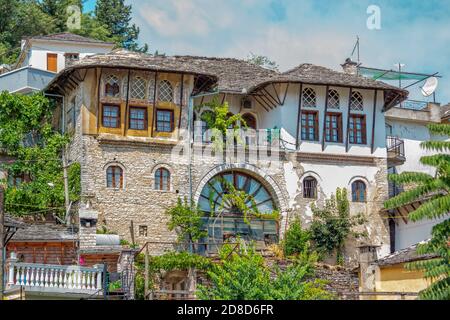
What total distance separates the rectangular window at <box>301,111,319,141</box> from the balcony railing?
13.7 ft

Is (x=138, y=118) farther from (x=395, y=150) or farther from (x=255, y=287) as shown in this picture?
(x=255, y=287)

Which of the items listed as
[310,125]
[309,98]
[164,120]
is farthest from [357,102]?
[164,120]

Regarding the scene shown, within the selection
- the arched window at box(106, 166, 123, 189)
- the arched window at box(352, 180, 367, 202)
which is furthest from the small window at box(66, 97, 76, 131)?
the arched window at box(352, 180, 367, 202)

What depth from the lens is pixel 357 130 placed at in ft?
157

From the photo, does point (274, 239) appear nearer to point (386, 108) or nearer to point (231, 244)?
point (231, 244)

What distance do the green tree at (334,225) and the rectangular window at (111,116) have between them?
931 cm

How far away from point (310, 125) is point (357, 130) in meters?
2.32

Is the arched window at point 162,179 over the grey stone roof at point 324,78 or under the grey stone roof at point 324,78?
under

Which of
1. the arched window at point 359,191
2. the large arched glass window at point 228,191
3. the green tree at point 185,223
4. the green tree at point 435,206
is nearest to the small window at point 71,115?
the green tree at point 185,223

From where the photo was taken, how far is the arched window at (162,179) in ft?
145

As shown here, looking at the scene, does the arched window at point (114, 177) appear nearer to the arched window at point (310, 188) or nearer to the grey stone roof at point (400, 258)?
the arched window at point (310, 188)

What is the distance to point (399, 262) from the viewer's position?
36.8 meters

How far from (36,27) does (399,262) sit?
36404 millimetres
